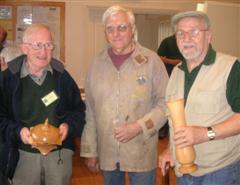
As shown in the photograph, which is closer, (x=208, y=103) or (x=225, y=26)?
(x=208, y=103)

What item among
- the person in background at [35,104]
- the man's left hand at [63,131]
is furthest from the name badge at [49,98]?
the man's left hand at [63,131]

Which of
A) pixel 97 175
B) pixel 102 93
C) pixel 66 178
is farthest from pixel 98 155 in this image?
pixel 97 175

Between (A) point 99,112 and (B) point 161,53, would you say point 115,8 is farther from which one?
(B) point 161,53

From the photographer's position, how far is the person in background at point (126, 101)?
5.57 feet

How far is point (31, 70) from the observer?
5.46ft

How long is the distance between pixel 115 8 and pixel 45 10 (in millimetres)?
3566

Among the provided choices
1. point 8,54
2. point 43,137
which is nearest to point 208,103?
point 43,137

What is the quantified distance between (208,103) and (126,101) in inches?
20.8

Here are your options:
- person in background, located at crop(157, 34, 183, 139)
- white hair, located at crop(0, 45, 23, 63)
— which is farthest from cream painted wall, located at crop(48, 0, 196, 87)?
white hair, located at crop(0, 45, 23, 63)

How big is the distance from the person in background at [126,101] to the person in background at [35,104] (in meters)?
0.19

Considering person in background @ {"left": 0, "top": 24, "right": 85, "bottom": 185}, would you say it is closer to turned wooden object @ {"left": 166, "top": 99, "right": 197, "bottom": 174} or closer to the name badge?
the name badge

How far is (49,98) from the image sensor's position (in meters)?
1.65

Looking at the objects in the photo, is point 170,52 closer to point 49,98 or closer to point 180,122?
point 49,98

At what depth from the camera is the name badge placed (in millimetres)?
1643
